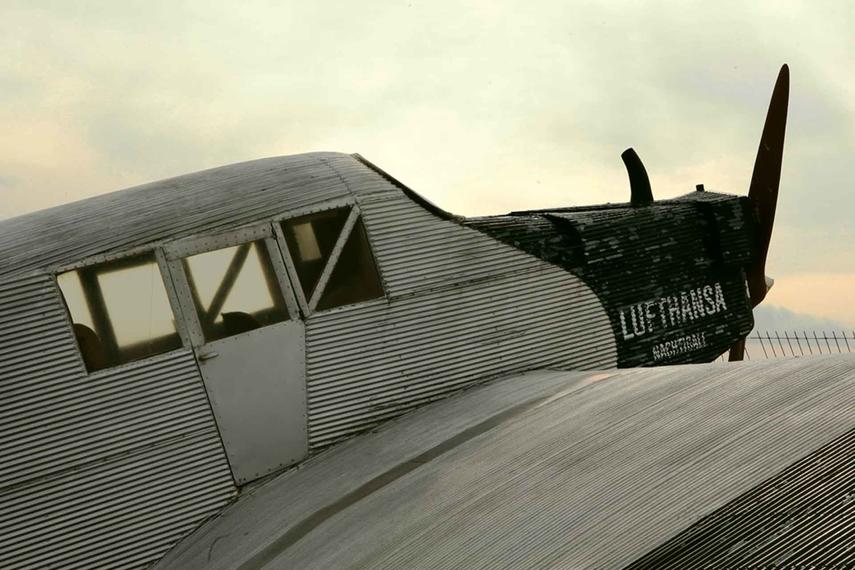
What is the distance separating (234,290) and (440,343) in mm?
1369

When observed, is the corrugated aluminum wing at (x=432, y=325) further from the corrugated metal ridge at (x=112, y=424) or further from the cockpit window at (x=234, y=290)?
the corrugated metal ridge at (x=112, y=424)

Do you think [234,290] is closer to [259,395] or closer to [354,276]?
[259,395]

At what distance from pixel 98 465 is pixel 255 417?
0.91 m

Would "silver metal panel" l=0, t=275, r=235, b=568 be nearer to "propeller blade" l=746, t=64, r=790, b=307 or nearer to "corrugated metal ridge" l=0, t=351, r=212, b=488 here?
"corrugated metal ridge" l=0, t=351, r=212, b=488

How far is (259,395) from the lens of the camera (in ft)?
21.3

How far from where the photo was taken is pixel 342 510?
5.48 meters

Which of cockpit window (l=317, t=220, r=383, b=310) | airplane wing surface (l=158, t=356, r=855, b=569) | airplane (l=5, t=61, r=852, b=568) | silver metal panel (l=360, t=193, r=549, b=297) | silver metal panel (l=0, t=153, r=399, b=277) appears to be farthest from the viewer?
silver metal panel (l=360, t=193, r=549, b=297)

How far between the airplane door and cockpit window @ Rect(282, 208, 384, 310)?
5.3 inches

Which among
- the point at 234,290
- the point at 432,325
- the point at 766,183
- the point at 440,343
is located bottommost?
the point at 440,343

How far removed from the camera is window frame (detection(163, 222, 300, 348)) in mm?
6430

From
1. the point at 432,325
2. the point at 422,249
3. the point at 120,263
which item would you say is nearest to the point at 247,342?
the point at 120,263

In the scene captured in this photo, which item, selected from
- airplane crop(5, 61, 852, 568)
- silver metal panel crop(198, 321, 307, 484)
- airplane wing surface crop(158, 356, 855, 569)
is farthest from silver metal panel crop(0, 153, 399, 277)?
airplane wing surface crop(158, 356, 855, 569)

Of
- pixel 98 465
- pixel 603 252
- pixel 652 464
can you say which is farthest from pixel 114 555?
pixel 603 252

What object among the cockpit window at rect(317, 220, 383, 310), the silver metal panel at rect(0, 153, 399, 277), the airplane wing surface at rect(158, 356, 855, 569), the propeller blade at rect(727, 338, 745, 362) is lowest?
the propeller blade at rect(727, 338, 745, 362)
